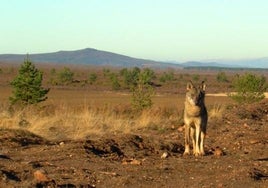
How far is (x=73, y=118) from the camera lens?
17422 millimetres

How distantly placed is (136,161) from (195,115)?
66.9 inches

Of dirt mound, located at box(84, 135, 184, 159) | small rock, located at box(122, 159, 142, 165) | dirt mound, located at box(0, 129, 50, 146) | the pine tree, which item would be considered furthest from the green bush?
small rock, located at box(122, 159, 142, 165)

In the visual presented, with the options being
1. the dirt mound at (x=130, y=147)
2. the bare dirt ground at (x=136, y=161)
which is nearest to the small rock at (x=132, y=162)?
the bare dirt ground at (x=136, y=161)

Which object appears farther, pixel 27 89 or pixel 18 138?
pixel 27 89

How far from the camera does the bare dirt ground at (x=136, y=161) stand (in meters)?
8.21

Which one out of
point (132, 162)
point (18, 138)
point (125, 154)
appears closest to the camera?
point (132, 162)

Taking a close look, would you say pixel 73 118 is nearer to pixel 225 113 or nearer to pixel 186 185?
pixel 225 113

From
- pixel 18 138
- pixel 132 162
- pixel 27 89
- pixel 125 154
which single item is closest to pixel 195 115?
pixel 125 154

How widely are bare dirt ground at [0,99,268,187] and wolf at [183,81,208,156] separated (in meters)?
0.36

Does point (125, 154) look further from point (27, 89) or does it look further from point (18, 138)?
point (27, 89)

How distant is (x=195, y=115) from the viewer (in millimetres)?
10945

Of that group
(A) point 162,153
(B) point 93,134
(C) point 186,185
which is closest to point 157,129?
(B) point 93,134

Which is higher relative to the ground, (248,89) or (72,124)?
(248,89)

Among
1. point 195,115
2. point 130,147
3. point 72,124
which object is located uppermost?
point 195,115
